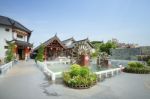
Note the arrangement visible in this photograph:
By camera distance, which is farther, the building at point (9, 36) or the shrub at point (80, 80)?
the building at point (9, 36)

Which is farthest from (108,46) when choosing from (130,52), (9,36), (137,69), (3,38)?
(137,69)

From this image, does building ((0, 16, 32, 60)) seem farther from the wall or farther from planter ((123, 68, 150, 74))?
the wall

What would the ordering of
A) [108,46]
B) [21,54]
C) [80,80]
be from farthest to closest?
1. [108,46]
2. [21,54]
3. [80,80]

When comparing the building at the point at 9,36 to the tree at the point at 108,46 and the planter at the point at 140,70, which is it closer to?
the planter at the point at 140,70

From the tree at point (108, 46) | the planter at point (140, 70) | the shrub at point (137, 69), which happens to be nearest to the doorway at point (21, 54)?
the shrub at point (137, 69)

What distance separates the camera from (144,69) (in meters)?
16.9

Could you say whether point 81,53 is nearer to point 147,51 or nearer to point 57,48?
point 57,48

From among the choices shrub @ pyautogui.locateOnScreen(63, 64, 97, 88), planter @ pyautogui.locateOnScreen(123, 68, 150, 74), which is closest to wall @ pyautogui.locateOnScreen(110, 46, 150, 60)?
planter @ pyautogui.locateOnScreen(123, 68, 150, 74)

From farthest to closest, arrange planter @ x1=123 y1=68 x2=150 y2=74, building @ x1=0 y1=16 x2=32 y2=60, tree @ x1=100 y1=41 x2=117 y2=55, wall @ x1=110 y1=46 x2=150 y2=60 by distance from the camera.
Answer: tree @ x1=100 y1=41 x2=117 y2=55, wall @ x1=110 y1=46 x2=150 y2=60, building @ x1=0 y1=16 x2=32 y2=60, planter @ x1=123 y1=68 x2=150 y2=74

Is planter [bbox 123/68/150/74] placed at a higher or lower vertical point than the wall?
lower

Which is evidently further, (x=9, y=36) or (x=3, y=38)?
(x=9, y=36)

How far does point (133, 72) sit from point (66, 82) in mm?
9616

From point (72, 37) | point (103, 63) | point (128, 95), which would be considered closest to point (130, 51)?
point (103, 63)

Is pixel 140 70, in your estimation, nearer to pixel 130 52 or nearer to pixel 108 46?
pixel 130 52
